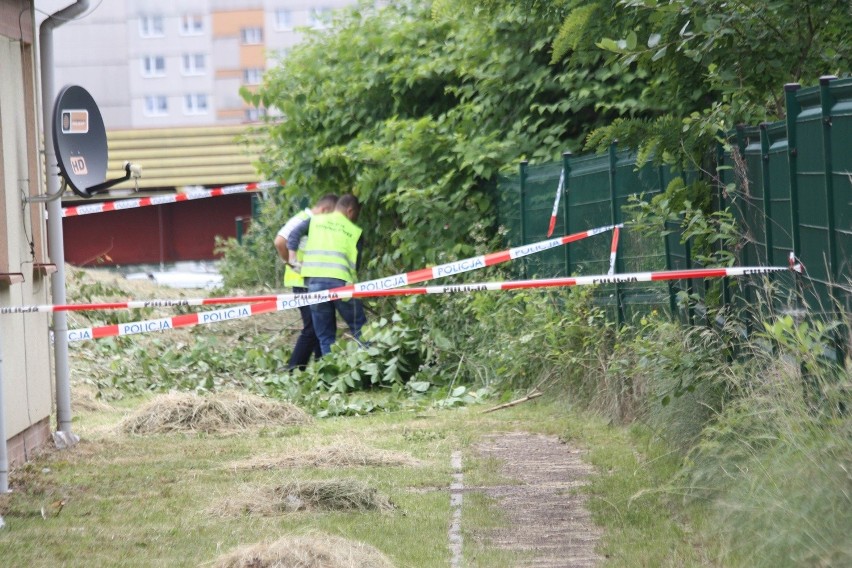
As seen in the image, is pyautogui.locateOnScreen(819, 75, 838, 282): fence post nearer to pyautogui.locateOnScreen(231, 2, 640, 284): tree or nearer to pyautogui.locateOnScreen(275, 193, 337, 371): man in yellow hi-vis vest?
pyautogui.locateOnScreen(231, 2, 640, 284): tree

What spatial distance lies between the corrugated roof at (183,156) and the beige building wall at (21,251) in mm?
19095

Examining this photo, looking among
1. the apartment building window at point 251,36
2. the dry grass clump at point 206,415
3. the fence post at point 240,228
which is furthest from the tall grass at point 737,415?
the apartment building window at point 251,36

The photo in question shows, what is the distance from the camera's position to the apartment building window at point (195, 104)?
6038 cm

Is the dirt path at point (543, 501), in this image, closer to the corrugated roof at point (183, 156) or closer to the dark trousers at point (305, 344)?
the dark trousers at point (305, 344)

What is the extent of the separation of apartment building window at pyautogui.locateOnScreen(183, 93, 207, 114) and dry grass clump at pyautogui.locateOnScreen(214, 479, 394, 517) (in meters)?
55.0

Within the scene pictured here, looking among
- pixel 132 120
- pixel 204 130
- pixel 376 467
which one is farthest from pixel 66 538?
pixel 132 120

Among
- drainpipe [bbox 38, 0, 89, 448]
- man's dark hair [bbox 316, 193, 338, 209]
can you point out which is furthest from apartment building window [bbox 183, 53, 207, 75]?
drainpipe [bbox 38, 0, 89, 448]

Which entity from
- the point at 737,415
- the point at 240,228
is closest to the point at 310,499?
the point at 737,415

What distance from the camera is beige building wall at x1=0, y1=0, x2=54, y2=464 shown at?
8445 mm

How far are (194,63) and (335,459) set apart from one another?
179 feet

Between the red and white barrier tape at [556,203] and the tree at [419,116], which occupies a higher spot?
the tree at [419,116]

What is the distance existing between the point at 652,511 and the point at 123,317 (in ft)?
35.0

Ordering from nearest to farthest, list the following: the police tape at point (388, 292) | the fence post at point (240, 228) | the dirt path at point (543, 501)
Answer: the dirt path at point (543, 501), the police tape at point (388, 292), the fence post at point (240, 228)

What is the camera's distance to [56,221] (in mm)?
9430
